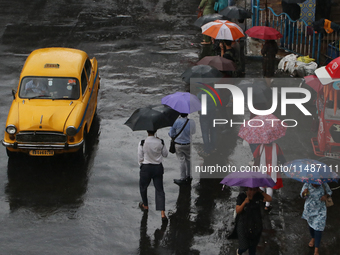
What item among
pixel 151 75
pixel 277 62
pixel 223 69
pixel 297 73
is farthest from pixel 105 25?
pixel 223 69

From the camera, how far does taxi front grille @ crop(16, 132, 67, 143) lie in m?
10.1

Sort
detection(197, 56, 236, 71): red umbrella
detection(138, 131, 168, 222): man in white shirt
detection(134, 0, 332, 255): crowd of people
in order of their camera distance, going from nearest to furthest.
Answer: detection(134, 0, 332, 255): crowd of people
detection(138, 131, 168, 222): man in white shirt
detection(197, 56, 236, 71): red umbrella

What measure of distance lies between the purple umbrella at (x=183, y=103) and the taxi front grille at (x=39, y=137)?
2.54m

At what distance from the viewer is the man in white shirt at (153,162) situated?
8109mm

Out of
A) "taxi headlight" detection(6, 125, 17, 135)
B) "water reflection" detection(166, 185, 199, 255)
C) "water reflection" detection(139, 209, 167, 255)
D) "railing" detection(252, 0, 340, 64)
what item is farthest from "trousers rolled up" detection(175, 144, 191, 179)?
"railing" detection(252, 0, 340, 64)

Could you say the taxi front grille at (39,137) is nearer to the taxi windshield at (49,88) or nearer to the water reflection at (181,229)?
the taxi windshield at (49,88)

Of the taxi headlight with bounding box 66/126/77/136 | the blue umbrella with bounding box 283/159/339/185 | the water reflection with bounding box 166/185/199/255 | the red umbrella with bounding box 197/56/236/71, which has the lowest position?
the water reflection with bounding box 166/185/199/255

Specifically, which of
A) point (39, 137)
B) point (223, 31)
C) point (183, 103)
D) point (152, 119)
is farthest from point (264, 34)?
point (39, 137)

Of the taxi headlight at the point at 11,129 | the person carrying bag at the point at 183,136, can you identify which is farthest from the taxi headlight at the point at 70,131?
the person carrying bag at the point at 183,136

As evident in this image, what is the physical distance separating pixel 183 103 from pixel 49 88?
3715mm

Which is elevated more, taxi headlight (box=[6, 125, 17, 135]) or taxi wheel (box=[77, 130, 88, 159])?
taxi headlight (box=[6, 125, 17, 135])

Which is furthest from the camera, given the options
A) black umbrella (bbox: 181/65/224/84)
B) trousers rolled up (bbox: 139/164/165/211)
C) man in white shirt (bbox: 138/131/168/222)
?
black umbrella (bbox: 181/65/224/84)

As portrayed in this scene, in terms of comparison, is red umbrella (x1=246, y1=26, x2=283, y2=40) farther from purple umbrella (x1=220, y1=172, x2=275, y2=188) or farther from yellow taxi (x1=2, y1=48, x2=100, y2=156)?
purple umbrella (x1=220, y1=172, x2=275, y2=188)

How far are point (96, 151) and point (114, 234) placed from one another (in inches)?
131
